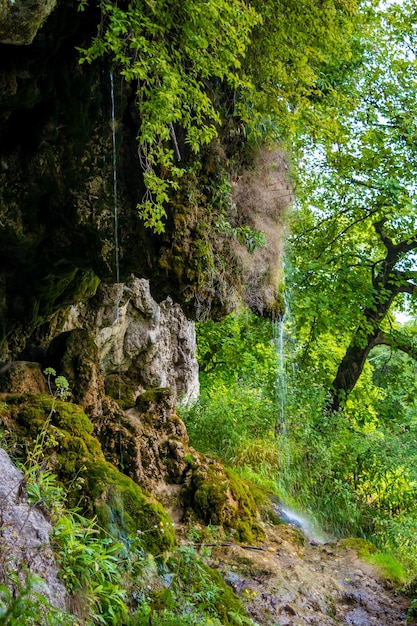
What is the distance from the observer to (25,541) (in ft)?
11.2

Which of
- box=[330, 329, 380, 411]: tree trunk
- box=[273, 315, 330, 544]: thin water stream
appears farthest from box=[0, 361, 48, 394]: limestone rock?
box=[330, 329, 380, 411]: tree trunk

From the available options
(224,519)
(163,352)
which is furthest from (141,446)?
(163,352)

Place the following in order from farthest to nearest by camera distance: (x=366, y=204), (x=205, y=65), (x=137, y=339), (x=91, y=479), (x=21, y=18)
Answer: (x=366, y=204), (x=137, y=339), (x=205, y=65), (x=91, y=479), (x=21, y=18)

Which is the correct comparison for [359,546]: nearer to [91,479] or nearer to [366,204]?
[91,479]

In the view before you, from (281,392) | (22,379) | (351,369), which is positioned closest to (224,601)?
(22,379)

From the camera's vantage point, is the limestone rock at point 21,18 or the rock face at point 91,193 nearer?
the limestone rock at point 21,18

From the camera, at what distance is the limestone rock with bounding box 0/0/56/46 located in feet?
13.2

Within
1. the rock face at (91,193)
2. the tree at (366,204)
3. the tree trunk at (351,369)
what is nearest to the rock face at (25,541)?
the rock face at (91,193)

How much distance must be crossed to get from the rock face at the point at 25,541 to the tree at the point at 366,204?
24.1 ft

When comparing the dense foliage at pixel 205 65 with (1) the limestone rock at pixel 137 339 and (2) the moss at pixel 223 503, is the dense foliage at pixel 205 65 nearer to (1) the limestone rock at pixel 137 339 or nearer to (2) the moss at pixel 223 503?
(2) the moss at pixel 223 503

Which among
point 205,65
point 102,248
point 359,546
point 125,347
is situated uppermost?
point 205,65

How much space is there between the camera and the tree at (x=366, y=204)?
10.8 meters

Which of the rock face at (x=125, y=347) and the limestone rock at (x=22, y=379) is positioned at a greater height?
the rock face at (x=125, y=347)

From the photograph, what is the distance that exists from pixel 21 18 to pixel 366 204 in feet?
28.2
